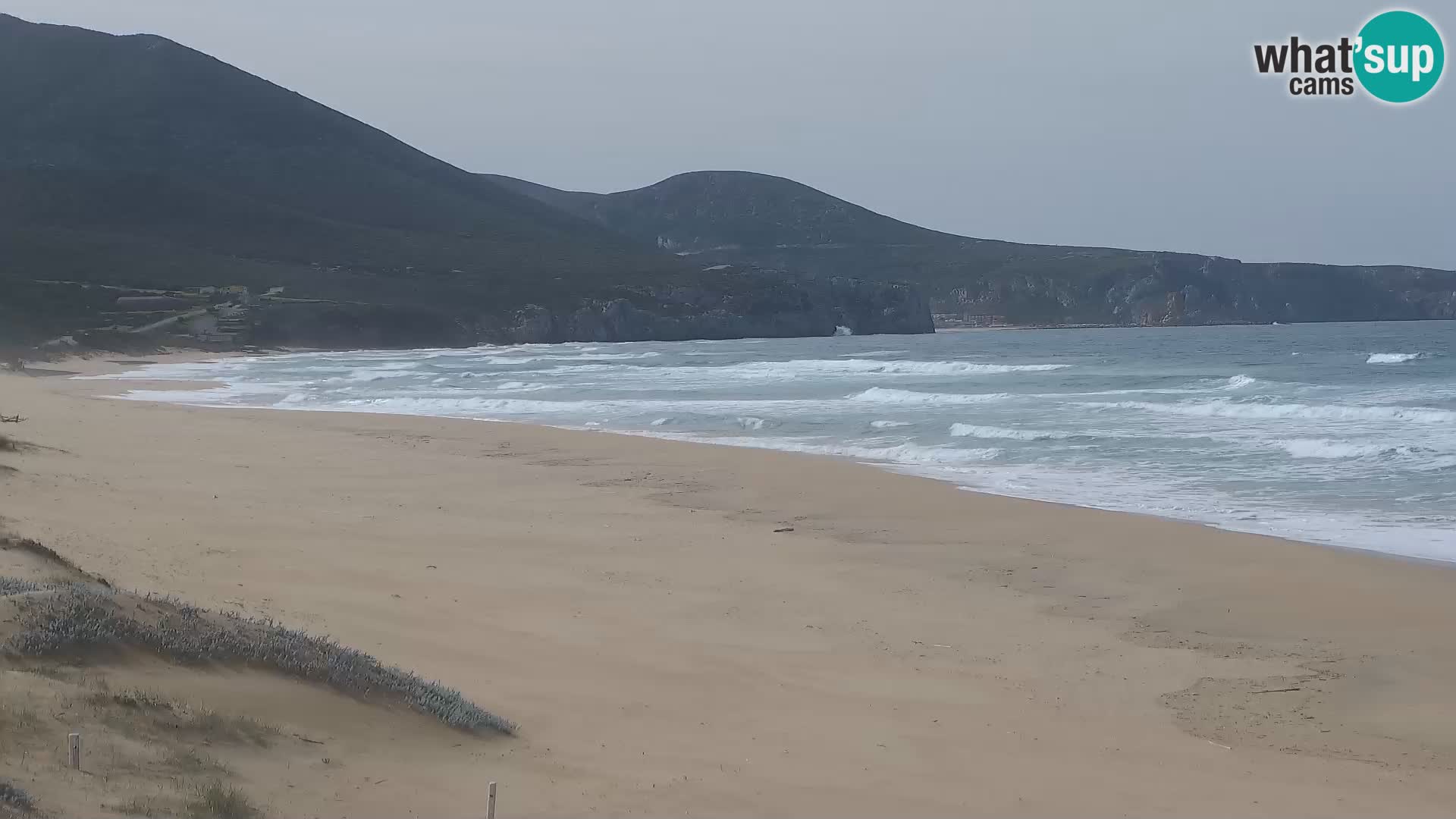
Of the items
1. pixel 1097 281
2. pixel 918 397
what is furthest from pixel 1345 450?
pixel 1097 281

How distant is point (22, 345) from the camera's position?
53125 millimetres

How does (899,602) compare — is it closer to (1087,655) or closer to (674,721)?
(1087,655)

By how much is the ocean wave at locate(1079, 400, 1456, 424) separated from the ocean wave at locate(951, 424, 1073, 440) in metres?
5.01

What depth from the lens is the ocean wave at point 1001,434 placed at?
65.8ft

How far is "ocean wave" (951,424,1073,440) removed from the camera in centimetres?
2006

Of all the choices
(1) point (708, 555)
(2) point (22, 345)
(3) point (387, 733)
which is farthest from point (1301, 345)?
(3) point (387, 733)

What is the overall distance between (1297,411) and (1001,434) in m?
8.06

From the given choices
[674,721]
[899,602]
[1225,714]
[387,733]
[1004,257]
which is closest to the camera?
[387,733]

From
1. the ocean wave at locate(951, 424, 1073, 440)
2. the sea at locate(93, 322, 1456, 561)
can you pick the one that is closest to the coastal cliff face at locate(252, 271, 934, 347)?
the sea at locate(93, 322, 1456, 561)

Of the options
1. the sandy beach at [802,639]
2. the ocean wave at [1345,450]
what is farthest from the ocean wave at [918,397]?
the sandy beach at [802,639]

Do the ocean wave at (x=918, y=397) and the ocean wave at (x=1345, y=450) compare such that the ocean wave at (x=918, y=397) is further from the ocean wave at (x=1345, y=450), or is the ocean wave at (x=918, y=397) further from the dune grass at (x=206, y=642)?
the dune grass at (x=206, y=642)

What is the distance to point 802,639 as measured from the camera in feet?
25.6

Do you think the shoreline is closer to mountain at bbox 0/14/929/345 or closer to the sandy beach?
the sandy beach

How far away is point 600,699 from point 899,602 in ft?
10.8
